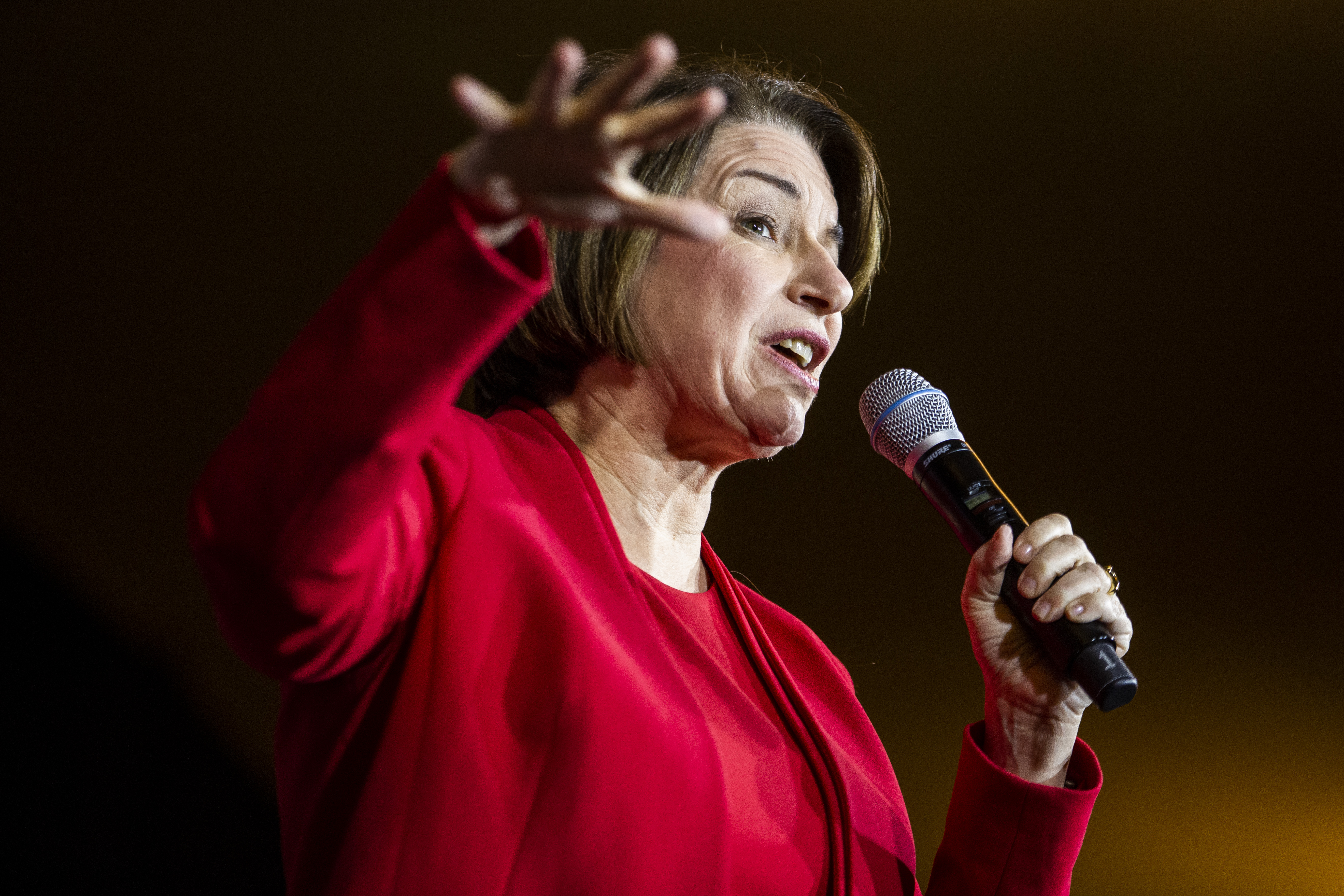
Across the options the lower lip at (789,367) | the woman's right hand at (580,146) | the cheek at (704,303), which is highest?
the woman's right hand at (580,146)

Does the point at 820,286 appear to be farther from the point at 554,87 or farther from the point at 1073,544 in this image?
the point at 554,87

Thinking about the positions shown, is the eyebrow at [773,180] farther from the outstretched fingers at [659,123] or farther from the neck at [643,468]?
the outstretched fingers at [659,123]

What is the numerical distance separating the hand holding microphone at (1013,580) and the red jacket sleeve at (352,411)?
68cm

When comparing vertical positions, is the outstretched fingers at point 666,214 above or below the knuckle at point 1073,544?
above

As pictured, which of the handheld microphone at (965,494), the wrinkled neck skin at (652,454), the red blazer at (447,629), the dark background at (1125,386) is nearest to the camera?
the red blazer at (447,629)

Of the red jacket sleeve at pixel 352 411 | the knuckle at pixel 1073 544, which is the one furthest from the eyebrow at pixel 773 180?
the red jacket sleeve at pixel 352 411

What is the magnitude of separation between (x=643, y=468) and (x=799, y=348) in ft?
0.85

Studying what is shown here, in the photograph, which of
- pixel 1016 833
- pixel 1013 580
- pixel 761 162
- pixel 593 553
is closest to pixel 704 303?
pixel 761 162

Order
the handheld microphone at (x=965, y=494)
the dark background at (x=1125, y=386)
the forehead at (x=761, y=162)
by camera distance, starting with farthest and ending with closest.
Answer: the dark background at (x=1125, y=386) → the forehead at (x=761, y=162) → the handheld microphone at (x=965, y=494)

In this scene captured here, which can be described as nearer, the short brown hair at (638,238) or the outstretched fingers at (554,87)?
the outstretched fingers at (554,87)

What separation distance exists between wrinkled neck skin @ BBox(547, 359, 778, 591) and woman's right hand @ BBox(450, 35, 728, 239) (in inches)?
24.7

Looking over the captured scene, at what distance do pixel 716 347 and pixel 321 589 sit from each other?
2.08 ft

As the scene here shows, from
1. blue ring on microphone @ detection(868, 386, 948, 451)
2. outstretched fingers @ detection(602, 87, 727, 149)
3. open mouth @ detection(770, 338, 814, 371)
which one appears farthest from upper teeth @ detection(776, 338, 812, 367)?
outstretched fingers @ detection(602, 87, 727, 149)

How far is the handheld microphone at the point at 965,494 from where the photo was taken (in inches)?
37.3
